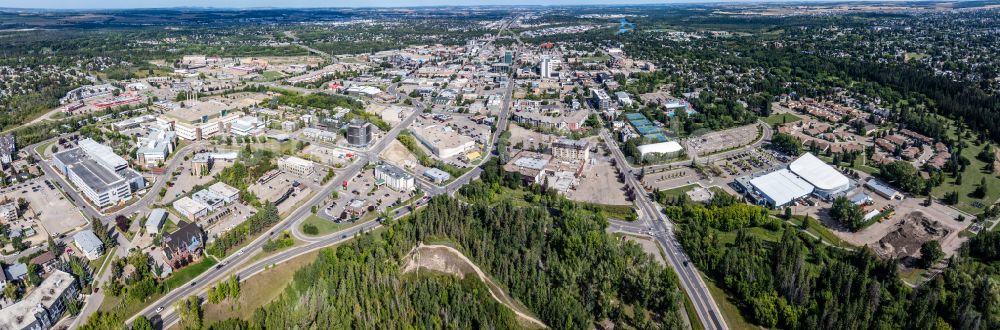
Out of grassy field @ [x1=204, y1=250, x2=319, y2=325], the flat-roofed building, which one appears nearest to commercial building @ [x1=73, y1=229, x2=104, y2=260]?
the flat-roofed building

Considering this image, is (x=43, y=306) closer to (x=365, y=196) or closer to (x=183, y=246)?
(x=183, y=246)

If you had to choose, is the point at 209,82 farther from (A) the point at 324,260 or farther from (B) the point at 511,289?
(B) the point at 511,289

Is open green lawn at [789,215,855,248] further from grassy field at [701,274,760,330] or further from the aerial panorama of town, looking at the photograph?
grassy field at [701,274,760,330]

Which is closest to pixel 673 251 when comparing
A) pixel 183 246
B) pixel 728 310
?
pixel 728 310

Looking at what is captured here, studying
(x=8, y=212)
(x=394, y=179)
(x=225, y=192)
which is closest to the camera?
(x=8, y=212)

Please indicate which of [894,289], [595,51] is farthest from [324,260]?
[595,51]

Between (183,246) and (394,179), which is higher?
(394,179)

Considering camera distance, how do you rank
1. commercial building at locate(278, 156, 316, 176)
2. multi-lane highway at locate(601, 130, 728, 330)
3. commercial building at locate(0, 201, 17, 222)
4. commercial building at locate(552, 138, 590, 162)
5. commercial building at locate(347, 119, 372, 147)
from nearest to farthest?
1. multi-lane highway at locate(601, 130, 728, 330)
2. commercial building at locate(0, 201, 17, 222)
3. commercial building at locate(278, 156, 316, 176)
4. commercial building at locate(552, 138, 590, 162)
5. commercial building at locate(347, 119, 372, 147)

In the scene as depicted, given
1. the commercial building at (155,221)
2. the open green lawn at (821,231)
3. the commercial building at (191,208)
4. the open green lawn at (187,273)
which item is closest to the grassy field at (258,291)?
the open green lawn at (187,273)

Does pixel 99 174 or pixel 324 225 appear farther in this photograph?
pixel 99 174
